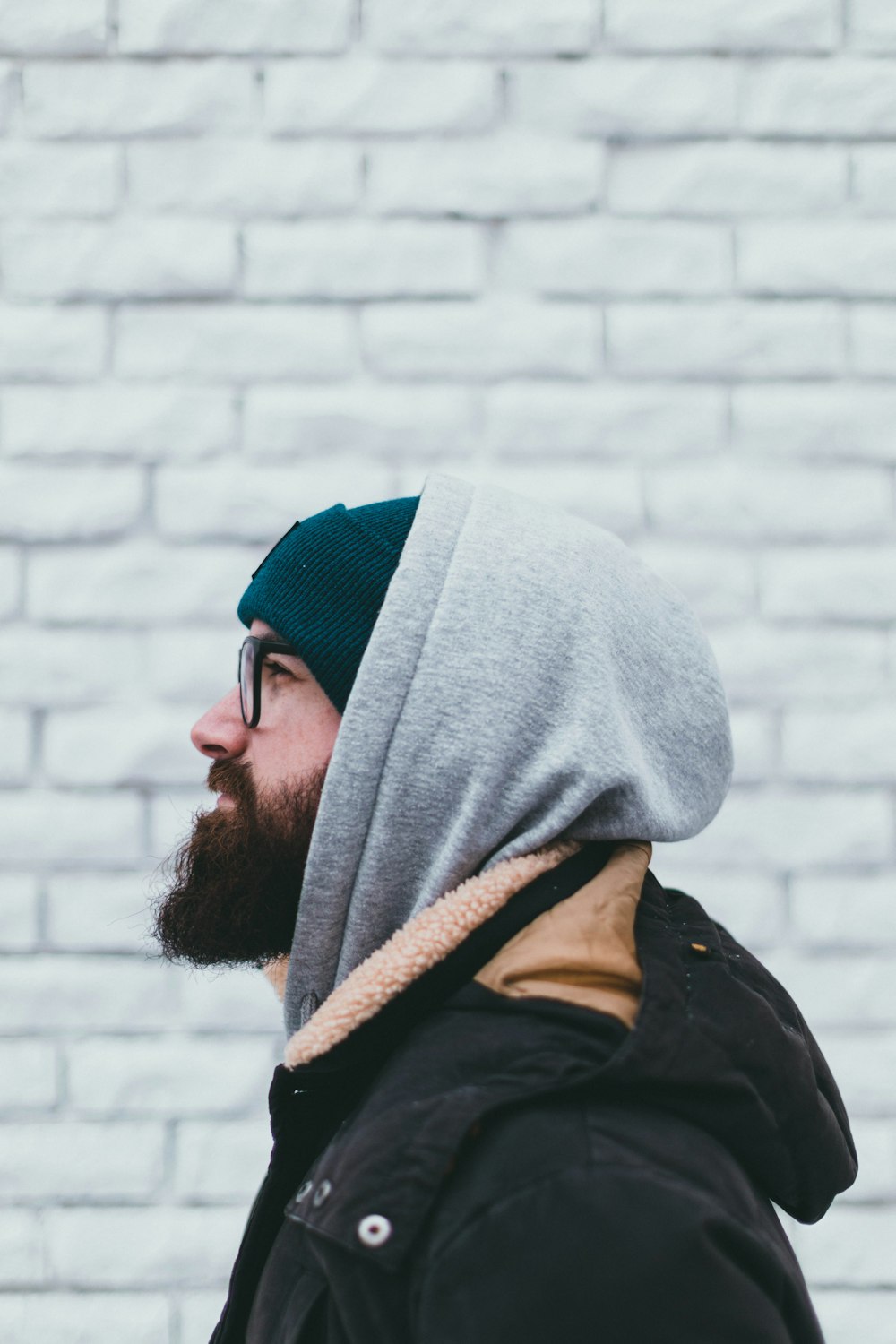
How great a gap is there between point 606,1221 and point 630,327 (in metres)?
1.58

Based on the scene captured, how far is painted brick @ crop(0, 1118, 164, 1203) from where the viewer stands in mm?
1880

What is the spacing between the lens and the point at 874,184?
198 centimetres

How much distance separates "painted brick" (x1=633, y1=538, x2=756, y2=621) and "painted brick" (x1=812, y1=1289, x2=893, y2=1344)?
4.05 feet

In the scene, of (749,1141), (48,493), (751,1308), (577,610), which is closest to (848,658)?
(577,610)

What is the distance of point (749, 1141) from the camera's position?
A: 93 centimetres

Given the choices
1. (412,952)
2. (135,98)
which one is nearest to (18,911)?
(412,952)

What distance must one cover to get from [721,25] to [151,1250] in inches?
97.2

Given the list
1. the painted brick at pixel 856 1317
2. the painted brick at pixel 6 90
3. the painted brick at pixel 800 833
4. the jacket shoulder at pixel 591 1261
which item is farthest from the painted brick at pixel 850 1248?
the painted brick at pixel 6 90

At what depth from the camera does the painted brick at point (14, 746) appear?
1.93 metres

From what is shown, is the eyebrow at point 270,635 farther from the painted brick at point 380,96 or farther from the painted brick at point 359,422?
the painted brick at point 380,96

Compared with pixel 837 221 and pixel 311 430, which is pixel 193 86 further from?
pixel 837 221

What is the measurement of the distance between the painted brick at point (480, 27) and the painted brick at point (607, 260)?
0.33 meters

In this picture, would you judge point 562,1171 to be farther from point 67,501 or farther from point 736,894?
point 67,501

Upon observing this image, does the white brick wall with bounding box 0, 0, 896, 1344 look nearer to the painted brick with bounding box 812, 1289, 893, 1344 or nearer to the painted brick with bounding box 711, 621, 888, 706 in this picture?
the painted brick with bounding box 711, 621, 888, 706
